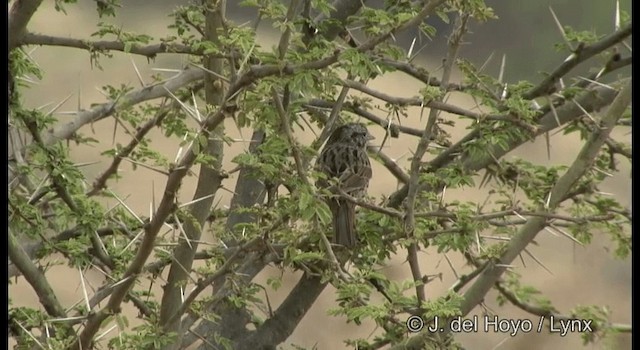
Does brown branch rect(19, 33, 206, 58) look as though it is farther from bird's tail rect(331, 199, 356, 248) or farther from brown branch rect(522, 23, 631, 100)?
brown branch rect(522, 23, 631, 100)

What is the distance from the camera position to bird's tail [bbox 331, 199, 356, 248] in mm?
4387

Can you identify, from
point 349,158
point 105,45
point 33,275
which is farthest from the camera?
point 349,158

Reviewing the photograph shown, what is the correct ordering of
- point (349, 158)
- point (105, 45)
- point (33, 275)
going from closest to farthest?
point (33, 275)
point (105, 45)
point (349, 158)

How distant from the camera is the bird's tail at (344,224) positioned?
4387mm

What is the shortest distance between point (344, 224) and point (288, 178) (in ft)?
1.96

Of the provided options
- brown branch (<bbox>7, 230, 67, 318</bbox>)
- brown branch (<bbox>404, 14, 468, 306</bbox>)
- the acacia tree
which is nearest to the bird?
the acacia tree

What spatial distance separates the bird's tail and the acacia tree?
0.18 ft

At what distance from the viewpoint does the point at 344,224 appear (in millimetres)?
4410

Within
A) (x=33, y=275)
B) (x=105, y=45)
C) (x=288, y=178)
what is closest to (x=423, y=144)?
(x=288, y=178)

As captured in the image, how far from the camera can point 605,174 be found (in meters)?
4.52

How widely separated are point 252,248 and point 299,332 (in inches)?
237

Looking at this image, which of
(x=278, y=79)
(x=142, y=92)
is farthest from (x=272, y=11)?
(x=142, y=92)

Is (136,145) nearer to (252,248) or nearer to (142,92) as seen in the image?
(142,92)

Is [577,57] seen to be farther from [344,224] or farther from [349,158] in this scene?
[349,158]
